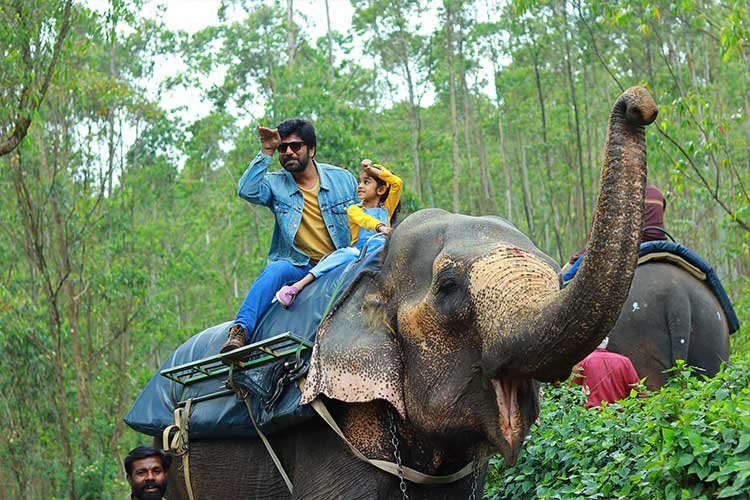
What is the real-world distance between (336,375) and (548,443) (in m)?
1.43

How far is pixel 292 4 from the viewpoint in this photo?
1441 inches

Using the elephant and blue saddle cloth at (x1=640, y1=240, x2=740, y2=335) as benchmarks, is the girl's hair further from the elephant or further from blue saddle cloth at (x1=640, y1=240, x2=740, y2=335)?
blue saddle cloth at (x1=640, y1=240, x2=740, y2=335)

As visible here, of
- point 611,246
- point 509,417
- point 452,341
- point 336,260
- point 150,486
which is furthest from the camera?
point 150,486

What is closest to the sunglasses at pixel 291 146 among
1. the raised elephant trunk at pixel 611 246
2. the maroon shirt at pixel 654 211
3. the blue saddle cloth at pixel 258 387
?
the blue saddle cloth at pixel 258 387

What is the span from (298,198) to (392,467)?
5.82ft

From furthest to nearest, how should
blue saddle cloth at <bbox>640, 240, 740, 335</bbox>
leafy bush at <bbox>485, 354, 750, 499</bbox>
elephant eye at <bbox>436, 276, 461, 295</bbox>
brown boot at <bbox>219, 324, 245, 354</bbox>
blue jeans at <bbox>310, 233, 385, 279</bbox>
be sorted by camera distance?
blue saddle cloth at <bbox>640, 240, 740, 335</bbox> < blue jeans at <bbox>310, 233, 385, 279</bbox> < brown boot at <bbox>219, 324, 245, 354</bbox> < elephant eye at <bbox>436, 276, 461, 295</bbox> < leafy bush at <bbox>485, 354, 750, 499</bbox>

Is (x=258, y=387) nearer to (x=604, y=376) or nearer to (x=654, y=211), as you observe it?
(x=604, y=376)

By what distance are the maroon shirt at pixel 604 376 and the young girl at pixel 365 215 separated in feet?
5.99

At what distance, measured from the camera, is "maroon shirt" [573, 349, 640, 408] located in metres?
7.41

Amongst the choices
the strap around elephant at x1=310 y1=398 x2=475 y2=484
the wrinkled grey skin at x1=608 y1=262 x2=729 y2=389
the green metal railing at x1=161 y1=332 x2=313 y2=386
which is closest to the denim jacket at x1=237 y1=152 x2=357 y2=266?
the green metal railing at x1=161 y1=332 x2=313 y2=386

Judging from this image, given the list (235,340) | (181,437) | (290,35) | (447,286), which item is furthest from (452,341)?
(290,35)

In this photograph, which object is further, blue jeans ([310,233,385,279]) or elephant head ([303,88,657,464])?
blue jeans ([310,233,385,279])

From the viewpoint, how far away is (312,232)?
6.49 meters

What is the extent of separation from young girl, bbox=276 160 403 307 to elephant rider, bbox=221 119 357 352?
0.23 m
